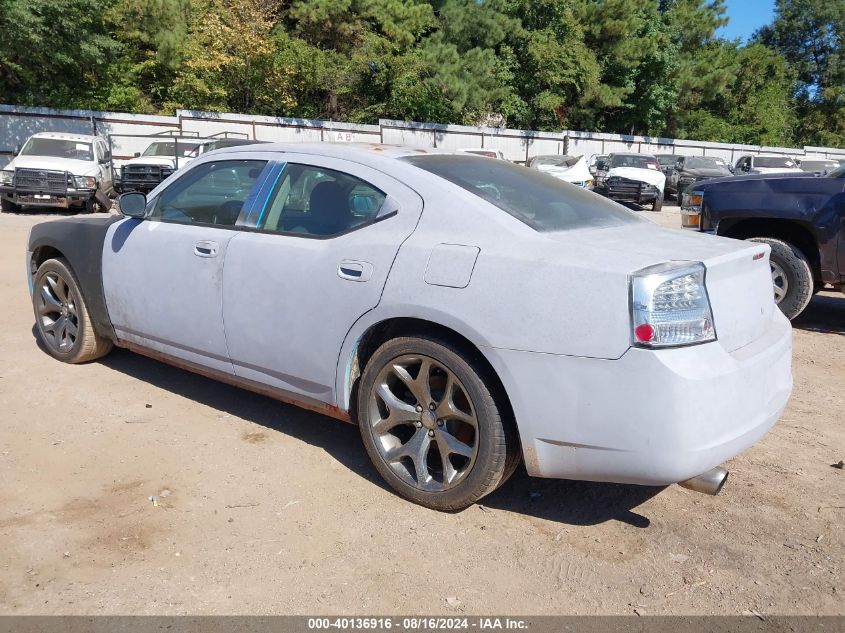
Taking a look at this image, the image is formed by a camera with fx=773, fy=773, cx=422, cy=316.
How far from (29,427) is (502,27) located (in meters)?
34.0

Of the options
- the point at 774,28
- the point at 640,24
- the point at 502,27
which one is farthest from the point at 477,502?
the point at 774,28

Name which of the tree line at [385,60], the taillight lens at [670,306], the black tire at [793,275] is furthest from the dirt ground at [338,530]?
the tree line at [385,60]

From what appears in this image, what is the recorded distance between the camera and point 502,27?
115 feet

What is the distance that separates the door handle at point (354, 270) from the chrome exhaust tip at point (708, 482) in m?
1.62

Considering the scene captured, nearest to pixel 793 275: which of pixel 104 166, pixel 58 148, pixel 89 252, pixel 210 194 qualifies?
pixel 210 194

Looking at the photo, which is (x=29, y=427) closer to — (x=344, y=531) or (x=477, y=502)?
(x=344, y=531)

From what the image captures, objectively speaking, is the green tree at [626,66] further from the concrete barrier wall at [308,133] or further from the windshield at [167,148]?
the windshield at [167,148]

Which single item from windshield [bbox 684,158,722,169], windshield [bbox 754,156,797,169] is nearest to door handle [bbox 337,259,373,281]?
windshield [bbox 754,156,797,169]

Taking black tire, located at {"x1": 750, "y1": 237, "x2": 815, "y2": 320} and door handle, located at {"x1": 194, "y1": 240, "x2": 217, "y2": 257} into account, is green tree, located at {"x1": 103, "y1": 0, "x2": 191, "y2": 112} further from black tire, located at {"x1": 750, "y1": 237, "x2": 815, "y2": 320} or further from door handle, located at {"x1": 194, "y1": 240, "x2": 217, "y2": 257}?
door handle, located at {"x1": 194, "y1": 240, "x2": 217, "y2": 257}

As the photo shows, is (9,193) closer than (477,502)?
No

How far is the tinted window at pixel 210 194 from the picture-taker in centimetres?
427

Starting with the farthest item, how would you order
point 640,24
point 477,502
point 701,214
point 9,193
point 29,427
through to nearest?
1. point 640,24
2. point 9,193
3. point 701,214
4. point 29,427
5. point 477,502

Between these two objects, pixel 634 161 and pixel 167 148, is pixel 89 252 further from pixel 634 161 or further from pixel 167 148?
pixel 634 161

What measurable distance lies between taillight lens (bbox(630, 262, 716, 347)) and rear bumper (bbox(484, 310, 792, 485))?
5cm
